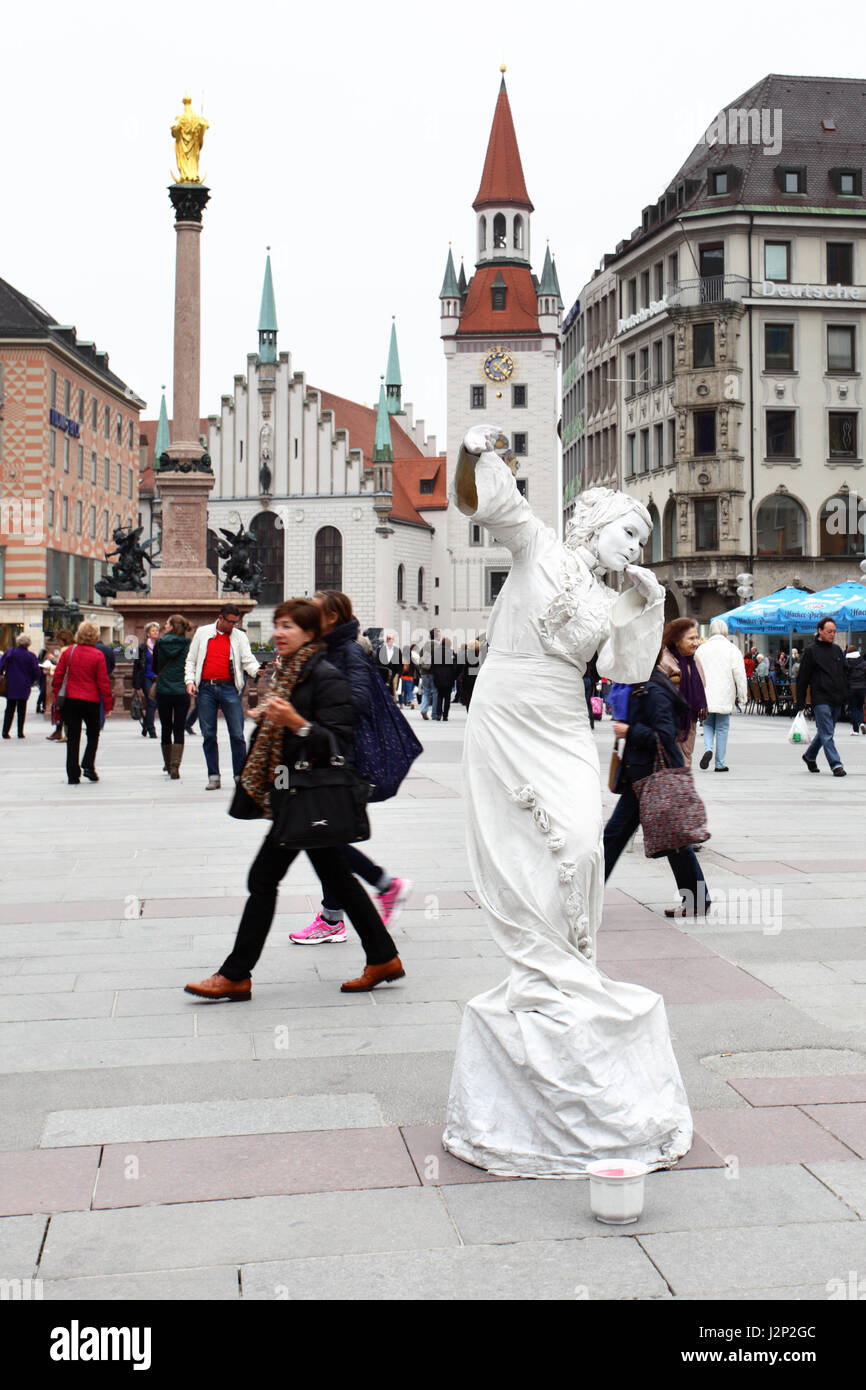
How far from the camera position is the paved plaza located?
3451 mm

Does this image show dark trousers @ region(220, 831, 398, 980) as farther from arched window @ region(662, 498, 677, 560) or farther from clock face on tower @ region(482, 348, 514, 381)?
clock face on tower @ region(482, 348, 514, 381)

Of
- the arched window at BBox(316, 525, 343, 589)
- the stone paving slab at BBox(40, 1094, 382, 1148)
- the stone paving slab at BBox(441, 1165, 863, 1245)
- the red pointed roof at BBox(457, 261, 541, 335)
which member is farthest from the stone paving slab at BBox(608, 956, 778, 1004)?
the red pointed roof at BBox(457, 261, 541, 335)

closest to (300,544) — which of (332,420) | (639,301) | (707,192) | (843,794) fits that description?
(332,420)

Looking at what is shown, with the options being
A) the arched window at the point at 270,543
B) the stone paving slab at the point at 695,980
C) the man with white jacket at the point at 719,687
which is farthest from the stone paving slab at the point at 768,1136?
the arched window at the point at 270,543

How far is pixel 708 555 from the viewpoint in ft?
177

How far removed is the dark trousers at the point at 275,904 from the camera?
241 inches

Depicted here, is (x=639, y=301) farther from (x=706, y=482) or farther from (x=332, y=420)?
(x=332, y=420)

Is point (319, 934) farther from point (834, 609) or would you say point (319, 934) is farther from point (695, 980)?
point (834, 609)

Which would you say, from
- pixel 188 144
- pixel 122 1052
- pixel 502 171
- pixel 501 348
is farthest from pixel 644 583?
pixel 502 171

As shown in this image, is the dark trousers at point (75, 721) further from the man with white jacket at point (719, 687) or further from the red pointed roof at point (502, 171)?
the red pointed roof at point (502, 171)

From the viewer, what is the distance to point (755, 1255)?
3482mm

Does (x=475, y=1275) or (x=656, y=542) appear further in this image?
(x=656, y=542)

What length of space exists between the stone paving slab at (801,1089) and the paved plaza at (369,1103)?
1 cm

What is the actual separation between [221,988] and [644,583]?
259cm
